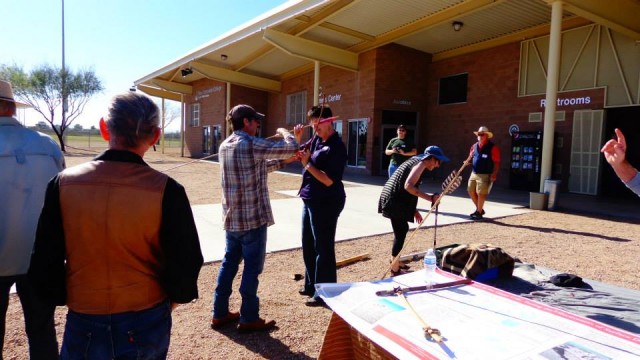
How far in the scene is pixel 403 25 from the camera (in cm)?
1503

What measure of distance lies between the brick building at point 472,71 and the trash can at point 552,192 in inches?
23.1

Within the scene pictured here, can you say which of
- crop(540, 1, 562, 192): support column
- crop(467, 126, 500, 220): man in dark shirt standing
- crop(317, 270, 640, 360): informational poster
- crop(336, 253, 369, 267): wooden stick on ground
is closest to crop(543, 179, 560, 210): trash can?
crop(540, 1, 562, 192): support column

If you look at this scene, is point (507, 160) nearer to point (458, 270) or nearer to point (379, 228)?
point (379, 228)

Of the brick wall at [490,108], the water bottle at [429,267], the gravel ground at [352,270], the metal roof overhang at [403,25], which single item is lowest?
the gravel ground at [352,270]

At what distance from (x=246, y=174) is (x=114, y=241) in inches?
63.1

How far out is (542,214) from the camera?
9.00 metres

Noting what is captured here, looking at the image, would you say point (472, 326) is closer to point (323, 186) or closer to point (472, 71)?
point (323, 186)

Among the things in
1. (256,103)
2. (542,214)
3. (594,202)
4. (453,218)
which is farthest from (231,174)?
(256,103)

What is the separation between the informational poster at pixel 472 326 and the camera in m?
1.85

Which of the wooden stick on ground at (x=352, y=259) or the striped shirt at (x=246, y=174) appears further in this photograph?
the wooden stick on ground at (x=352, y=259)

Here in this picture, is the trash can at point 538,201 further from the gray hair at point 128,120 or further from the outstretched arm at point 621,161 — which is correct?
Answer: the gray hair at point 128,120

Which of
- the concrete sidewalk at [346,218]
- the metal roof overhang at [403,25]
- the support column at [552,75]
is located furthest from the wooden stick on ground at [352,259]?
the metal roof overhang at [403,25]

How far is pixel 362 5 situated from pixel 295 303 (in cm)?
1172

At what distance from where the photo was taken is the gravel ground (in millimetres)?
3072
